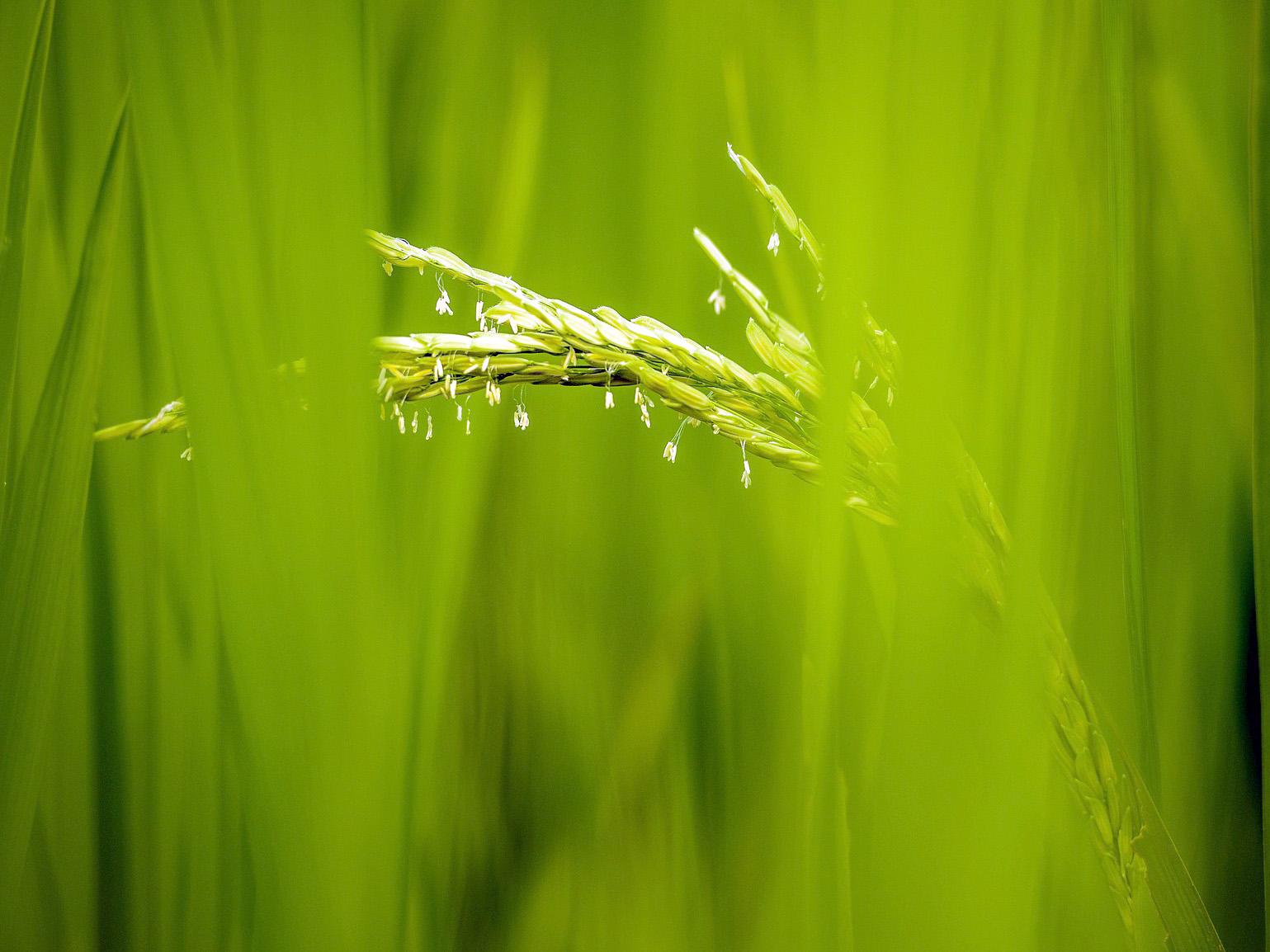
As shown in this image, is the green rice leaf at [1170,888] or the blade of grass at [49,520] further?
the blade of grass at [49,520]

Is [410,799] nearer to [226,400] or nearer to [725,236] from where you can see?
[226,400]

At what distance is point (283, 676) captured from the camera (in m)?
0.71

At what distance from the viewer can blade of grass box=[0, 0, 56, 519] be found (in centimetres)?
77

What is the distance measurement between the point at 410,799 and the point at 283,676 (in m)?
0.16

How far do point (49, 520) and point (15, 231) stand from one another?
0.28m

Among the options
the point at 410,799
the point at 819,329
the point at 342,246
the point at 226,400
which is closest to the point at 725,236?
the point at 819,329

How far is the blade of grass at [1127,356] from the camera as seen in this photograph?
70cm

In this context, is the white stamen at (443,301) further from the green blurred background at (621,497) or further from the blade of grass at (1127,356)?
the blade of grass at (1127,356)

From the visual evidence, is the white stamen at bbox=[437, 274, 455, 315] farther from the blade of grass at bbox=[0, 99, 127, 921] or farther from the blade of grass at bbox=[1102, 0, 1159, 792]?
the blade of grass at bbox=[1102, 0, 1159, 792]

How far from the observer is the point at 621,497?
75 cm

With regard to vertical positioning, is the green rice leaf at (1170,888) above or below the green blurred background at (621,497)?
below

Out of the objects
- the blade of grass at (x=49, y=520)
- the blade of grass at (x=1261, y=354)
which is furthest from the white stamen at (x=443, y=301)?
the blade of grass at (x=1261, y=354)

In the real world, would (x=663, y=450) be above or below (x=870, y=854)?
above

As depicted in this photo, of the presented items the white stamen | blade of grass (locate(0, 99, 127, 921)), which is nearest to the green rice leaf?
the white stamen
